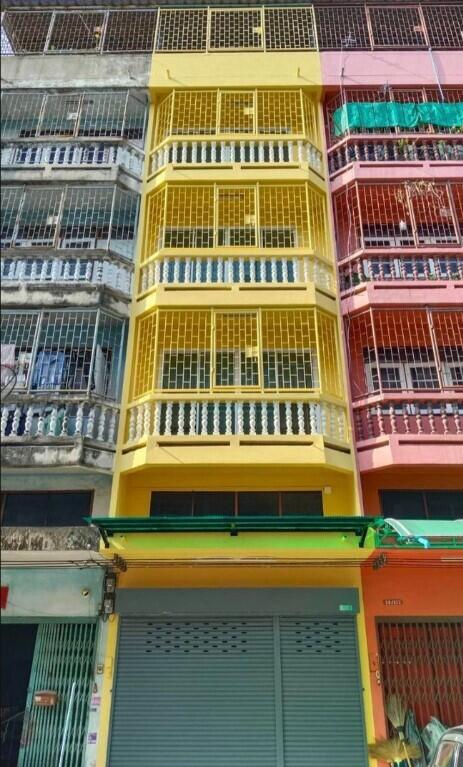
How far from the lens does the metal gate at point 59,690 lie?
352 inches

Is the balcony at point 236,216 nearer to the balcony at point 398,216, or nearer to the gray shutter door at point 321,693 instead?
the balcony at point 398,216

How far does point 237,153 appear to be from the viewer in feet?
43.4

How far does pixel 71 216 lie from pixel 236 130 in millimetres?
4740

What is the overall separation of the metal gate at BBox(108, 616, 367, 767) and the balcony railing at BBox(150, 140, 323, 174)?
A: 10.2m

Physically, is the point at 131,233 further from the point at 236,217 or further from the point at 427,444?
the point at 427,444

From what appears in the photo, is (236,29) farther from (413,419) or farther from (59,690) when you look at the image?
(59,690)

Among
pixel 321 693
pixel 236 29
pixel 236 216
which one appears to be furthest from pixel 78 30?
pixel 321 693

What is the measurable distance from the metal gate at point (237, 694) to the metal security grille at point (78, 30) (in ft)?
49.4

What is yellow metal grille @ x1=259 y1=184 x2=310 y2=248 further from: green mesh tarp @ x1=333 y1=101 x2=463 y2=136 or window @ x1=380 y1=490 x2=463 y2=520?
window @ x1=380 y1=490 x2=463 y2=520

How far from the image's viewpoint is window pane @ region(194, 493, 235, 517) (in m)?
10.7

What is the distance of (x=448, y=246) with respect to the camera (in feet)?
40.5

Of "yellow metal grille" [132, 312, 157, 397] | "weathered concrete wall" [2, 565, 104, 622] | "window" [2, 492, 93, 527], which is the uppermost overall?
"yellow metal grille" [132, 312, 157, 397]

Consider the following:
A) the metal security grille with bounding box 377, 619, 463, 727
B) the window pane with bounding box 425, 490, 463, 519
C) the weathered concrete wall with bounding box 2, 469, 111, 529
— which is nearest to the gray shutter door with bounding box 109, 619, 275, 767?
the metal security grille with bounding box 377, 619, 463, 727

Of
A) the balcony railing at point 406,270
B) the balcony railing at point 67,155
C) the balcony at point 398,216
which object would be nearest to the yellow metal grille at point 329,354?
the balcony railing at point 406,270
